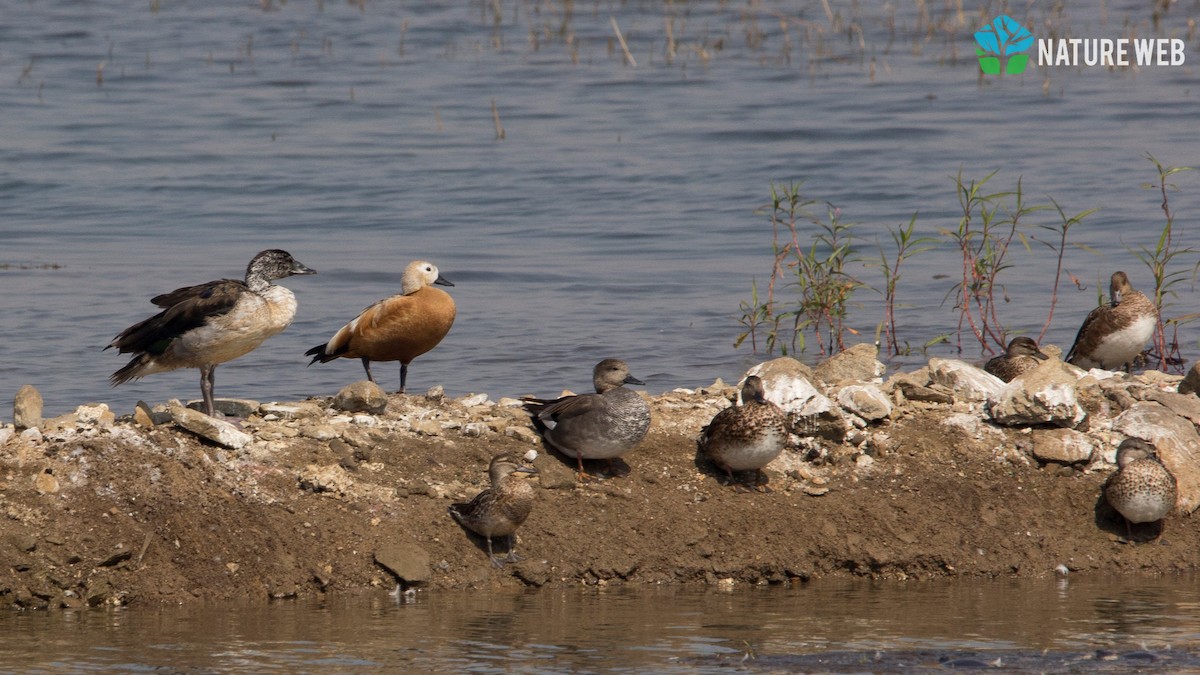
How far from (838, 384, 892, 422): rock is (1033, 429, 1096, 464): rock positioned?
72 centimetres

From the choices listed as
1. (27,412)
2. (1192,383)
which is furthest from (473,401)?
(1192,383)

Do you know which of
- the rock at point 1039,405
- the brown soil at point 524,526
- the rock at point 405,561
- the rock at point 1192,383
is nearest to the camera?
the brown soil at point 524,526

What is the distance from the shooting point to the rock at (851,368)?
8.67m

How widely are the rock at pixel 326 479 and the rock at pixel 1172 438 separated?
12.0 ft

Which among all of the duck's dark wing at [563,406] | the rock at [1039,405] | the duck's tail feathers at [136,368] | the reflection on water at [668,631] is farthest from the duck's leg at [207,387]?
the rock at [1039,405]

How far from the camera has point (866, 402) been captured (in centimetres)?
798

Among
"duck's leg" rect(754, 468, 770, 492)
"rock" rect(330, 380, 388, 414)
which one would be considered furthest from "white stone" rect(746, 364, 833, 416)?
"rock" rect(330, 380, 388, 414)

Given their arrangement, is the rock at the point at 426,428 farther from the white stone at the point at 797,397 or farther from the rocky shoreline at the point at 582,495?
the white stone at the point at 797,397

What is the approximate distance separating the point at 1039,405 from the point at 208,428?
3.85 metres

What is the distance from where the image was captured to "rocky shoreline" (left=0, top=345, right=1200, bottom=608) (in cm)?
692

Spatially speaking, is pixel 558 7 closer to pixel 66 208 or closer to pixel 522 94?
pixel 522 94

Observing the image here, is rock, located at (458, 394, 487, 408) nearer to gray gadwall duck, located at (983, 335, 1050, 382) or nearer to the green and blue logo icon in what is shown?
gray gadwall duck, located at (983, 335, 1050, 382)

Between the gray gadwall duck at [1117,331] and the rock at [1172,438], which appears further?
the gray gadwall duck at [1117,331]

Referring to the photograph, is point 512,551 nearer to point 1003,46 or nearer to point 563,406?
point 563,406
